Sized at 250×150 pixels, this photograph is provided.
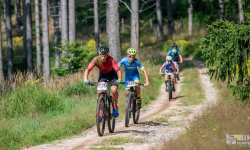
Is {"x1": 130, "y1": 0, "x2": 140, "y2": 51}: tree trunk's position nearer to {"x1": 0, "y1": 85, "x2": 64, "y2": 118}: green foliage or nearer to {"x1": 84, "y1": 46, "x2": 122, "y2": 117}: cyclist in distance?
{"x1": 0, "y1": 85, "x2": 64, "y2": 118}: green foliage

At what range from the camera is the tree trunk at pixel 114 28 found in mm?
14454

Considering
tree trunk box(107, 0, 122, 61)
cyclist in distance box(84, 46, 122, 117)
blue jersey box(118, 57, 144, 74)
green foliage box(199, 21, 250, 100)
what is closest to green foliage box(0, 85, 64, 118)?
blue jersey box(118, 57, 144, 74)

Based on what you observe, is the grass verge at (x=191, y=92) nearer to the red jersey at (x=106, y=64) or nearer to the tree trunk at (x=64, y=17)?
the red jersey at (x=106, y=64)

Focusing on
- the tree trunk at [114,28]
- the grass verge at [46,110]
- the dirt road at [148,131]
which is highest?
the tree trunk at [114,28]

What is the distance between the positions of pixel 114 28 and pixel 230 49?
789cm

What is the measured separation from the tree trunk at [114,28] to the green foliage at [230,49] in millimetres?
7014

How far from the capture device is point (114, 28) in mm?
14766

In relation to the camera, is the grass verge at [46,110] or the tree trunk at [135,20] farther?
the tree trunk at [135,20]

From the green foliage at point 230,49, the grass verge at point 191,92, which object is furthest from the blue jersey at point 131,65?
the grass verge at point 191,92

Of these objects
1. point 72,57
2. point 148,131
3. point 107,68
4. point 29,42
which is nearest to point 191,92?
point 72,57

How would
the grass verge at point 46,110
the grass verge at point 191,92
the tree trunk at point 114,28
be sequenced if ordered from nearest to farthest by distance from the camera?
the grass verge at point 46,110
the grass verge at point 191,92
the tree trunk at point 114,28

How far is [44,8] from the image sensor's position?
2097 centimetres

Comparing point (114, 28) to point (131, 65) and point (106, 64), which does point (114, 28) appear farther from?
point (106, 64)

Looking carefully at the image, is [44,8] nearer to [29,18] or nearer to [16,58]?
[29,18]
